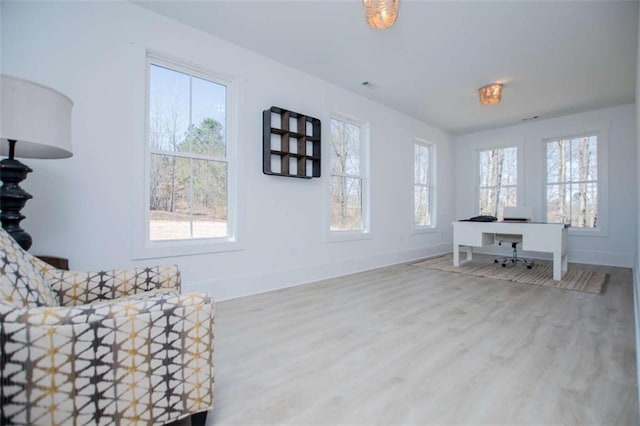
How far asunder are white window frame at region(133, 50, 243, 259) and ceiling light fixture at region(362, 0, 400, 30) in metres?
1.69

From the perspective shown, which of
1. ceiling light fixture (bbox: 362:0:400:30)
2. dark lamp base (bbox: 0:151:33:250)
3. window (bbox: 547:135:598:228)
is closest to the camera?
dark lamp base (bbox: 0:151:33:250)

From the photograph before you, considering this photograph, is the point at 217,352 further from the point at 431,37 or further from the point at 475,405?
the point at 431,37

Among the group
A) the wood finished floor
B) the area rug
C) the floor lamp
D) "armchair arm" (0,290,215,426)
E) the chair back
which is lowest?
the wood finished floor

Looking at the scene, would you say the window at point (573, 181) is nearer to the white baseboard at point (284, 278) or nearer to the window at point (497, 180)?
the window at point (497, 180)

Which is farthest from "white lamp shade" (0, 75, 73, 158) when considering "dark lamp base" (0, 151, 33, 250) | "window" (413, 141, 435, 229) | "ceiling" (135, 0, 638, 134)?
"window" (413, 141, 435, 229)

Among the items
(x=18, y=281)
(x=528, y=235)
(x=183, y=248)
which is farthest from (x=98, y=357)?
(x=528, y=235)

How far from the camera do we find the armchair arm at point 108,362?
3.00ft

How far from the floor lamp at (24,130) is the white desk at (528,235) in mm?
4901

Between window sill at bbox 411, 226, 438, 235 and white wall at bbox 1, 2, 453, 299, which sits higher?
white wall at bbox 1, 2, 453, 299

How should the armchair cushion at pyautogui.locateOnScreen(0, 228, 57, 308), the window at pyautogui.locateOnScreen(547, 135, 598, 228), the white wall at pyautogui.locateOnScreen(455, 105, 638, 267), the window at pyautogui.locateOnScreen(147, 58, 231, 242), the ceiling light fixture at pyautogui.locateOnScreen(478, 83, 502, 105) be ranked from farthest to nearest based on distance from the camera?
the window at pyautogui.locateOnScreen(547, 135, 598, 228) < the white wall at pyautogui.locateOnScreen(455, 105, 638, 267) < the ceiling light fixture at pyautogui.locateOnScreen(478, 83, 502, 105) < the window at pyautogui.locateOnScreen(147, 58, 231, 242) < the armchair cushion at pyautogui.locateOnScreen(0, 228, 57, 308)

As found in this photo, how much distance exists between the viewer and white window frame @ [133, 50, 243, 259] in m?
2.73

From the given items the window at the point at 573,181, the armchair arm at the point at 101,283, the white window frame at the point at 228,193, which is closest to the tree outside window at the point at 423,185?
the window at the point at 573,181

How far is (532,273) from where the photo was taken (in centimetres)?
454

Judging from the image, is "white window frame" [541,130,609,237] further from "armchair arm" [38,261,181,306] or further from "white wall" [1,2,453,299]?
"armchair arm" [38,261,181,306]
